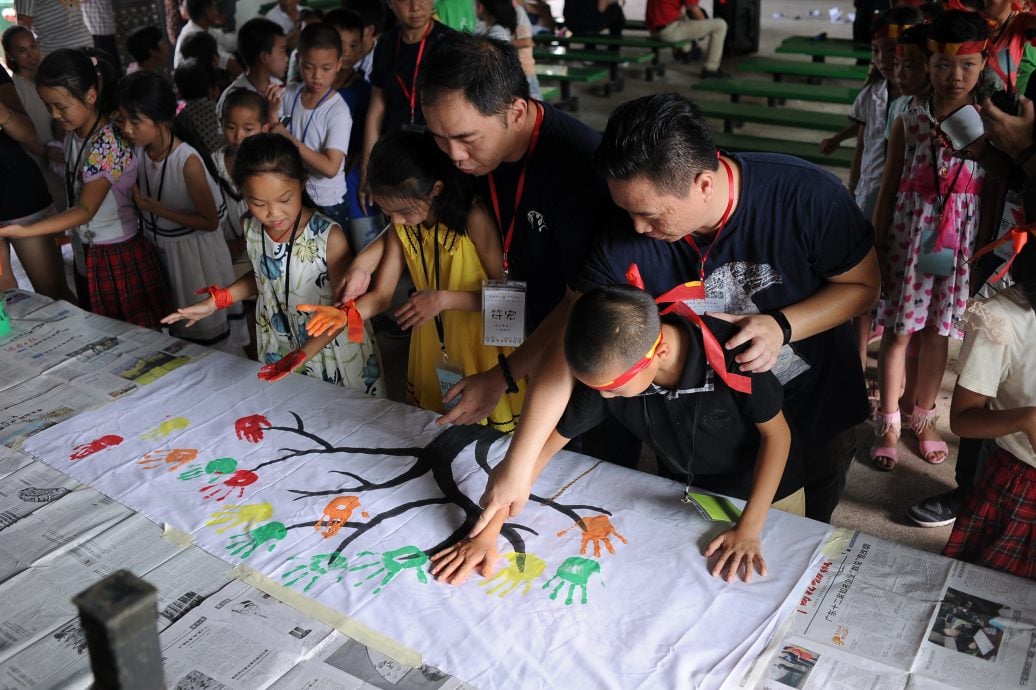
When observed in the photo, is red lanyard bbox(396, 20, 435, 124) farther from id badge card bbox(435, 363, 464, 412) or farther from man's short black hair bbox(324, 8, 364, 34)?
id badge card bbox(435, 363, 464, 412)

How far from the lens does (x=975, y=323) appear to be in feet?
5.05

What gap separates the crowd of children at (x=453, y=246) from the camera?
4.85 feet

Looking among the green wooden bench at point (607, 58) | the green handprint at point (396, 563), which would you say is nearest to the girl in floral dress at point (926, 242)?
the green handprint at point (396, 563)

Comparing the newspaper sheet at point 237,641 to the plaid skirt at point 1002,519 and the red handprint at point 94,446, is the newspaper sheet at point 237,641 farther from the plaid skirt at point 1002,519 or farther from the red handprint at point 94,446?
the plaid skirt at point 1002,519

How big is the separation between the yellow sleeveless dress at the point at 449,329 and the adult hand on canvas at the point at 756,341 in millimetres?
635

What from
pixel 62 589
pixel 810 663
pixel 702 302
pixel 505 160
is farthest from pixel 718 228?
pixel 62 589

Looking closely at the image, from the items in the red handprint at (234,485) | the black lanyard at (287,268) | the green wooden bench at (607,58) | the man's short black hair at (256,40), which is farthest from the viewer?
the green wooden bench at (607,58)

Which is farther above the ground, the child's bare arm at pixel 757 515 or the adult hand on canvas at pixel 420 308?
the adult hand on canvas at pixel 420 308

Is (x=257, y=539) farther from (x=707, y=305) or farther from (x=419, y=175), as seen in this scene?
(x=707, y=305)

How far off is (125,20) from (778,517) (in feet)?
18.2

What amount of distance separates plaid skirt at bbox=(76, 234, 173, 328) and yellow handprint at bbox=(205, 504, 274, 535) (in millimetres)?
1486

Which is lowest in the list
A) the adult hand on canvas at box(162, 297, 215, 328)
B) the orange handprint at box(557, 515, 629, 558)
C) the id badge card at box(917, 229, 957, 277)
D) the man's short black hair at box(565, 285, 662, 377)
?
the orange handprint at box(557, 515, 629, 558)

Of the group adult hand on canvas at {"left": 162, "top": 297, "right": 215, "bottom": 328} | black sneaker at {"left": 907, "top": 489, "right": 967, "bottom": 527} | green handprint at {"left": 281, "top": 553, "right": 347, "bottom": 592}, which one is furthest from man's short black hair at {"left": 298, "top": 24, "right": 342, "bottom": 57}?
black sneaker at {"left": 907, "top": 489, "right": 967, "bottom": 527}

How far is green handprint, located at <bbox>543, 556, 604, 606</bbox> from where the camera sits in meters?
1.35
